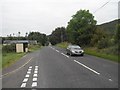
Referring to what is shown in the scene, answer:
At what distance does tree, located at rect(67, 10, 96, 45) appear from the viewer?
5522 cm

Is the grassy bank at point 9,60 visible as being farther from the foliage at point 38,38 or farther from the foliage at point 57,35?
the foliage at point 38,38

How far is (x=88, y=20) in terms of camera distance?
56.6 m

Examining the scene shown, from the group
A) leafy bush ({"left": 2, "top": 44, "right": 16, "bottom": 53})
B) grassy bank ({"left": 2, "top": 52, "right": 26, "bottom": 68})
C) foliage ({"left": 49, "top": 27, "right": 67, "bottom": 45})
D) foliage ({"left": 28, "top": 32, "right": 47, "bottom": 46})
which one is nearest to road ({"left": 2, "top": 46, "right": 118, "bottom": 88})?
grassy bank ({"left": 2, "top": 52, "right": 26, "bottom": 68})

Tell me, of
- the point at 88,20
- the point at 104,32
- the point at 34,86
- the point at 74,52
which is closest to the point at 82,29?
the point at 88,20

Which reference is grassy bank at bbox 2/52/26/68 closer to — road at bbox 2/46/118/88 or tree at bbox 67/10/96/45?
road at bbox 2/46/118/88

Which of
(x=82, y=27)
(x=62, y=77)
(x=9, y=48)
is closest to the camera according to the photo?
(x=62, y=77)

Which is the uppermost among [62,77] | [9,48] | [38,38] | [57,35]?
[57,35]

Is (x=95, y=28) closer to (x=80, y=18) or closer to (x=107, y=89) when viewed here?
(x=80, y=18)

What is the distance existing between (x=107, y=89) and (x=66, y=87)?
63.1 inches

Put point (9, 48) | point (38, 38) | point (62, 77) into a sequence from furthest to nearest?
point (38, 38) < point (9, 48) < point (62, 77)

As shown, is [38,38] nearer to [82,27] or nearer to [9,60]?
[82,27]

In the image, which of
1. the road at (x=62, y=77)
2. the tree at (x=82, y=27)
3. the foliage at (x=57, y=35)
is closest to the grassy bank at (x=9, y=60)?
the road at (x=62, y=77)

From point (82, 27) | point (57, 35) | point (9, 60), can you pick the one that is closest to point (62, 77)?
point (9, 60)

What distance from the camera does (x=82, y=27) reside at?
2221 inches
